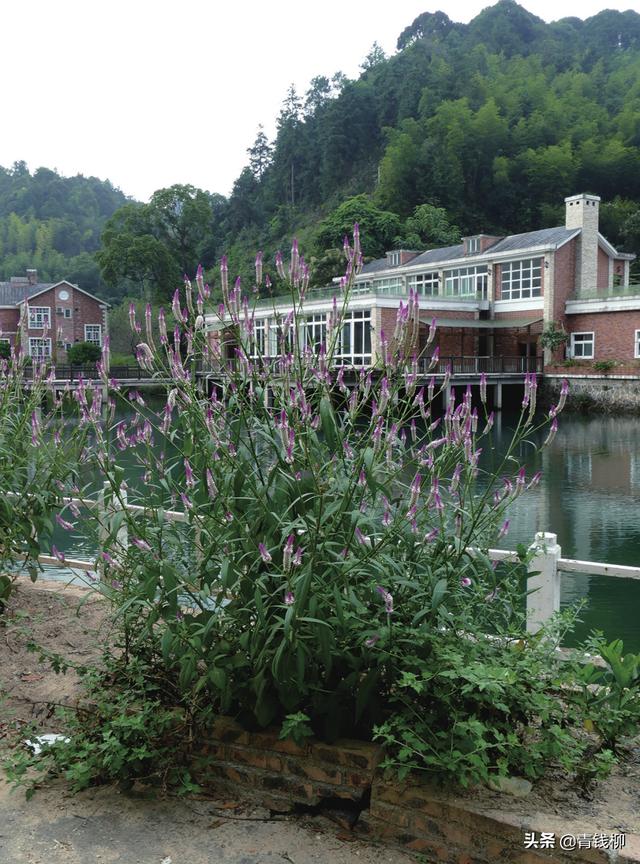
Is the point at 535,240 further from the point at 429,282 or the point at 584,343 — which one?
the point at 429,282

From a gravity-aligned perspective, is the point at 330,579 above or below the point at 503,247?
below

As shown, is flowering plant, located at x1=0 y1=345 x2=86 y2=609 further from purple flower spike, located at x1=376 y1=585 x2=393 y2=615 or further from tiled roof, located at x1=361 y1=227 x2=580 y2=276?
tiled roof, located at x1=361 y1=227 x2=580 y2=276

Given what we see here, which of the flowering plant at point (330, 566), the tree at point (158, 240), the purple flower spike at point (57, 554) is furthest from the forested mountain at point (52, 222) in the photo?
the flowering plant at point (330, 566)

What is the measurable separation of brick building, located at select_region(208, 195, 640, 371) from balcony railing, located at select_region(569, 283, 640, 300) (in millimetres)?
41

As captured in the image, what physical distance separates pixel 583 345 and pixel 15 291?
100 ft

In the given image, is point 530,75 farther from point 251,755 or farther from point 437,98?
point 251,755

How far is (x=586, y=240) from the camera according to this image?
114 ft

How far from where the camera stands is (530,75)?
72.2m

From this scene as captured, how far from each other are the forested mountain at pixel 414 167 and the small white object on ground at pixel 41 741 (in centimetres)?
4040

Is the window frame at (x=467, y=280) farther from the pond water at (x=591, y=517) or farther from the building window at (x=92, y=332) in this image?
the building window at (x=92, y=332)

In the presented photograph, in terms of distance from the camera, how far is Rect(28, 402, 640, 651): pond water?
8.39m

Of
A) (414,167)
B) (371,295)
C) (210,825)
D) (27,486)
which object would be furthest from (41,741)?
(414,167)

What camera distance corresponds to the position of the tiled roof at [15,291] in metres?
44.8

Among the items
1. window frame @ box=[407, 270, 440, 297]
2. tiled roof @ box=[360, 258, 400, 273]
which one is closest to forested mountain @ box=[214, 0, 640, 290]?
tiled roof @ box=[360, 258, 400, 273]
